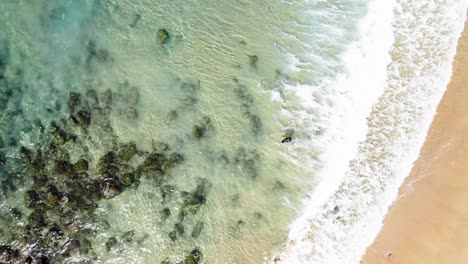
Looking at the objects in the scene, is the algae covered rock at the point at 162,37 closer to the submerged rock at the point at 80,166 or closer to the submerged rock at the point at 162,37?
the submerged rock at the point at 162,37

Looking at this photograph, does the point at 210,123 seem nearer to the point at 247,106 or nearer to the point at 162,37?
the point at 247,106

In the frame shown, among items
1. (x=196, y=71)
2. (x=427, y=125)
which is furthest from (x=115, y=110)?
(x=427, y=125)

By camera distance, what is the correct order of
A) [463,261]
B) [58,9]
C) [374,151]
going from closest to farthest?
[463,261] < [374,151] < [58,9]

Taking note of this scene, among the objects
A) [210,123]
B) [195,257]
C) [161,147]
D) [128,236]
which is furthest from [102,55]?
[195,257]

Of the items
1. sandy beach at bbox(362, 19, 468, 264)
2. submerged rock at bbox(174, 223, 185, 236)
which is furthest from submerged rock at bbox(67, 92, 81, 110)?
sandy beach at bbox(362, 19, 468, 264)

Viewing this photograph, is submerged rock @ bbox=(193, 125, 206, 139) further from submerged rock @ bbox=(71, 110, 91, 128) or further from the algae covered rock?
submerged rock @ bbox=(71, 110, 91, 128)

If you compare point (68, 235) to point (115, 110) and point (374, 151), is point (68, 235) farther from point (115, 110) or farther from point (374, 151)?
point (374, 151)
